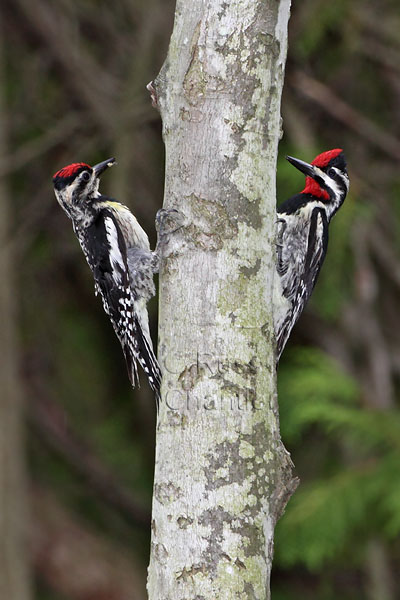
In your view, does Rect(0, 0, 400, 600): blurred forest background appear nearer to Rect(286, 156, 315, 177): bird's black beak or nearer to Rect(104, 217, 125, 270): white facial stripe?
Rect(286, 156, 315, 177): bird's black beak

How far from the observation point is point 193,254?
2158 mm

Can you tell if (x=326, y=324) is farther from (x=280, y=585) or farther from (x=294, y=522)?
(x=280, y=585)

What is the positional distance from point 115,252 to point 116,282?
14cm

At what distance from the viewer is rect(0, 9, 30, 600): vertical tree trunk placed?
5.61 m

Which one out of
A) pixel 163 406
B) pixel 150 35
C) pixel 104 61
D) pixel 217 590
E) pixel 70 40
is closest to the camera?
pixel 217 590

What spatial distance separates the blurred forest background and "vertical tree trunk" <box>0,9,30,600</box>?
0.03 feet

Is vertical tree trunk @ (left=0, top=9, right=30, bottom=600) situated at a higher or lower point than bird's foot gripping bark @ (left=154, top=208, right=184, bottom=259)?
higher

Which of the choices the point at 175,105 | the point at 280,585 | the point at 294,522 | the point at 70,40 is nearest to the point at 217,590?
the point at 175,105

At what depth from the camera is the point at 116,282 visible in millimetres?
3328

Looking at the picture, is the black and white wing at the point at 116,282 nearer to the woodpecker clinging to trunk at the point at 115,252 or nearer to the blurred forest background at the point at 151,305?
the woodpecker clinging to trunk at the point at 115,252

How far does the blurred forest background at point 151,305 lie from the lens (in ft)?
15.7

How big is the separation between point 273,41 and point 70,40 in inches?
154

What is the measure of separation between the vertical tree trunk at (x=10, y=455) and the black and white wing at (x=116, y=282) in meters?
2.26

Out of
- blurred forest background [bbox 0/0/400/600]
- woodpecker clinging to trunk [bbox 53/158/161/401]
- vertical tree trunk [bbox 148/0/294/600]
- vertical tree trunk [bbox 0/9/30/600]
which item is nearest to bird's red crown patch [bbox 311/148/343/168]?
woodpecker clinging to trunk [bbox 53/158/161/401]
